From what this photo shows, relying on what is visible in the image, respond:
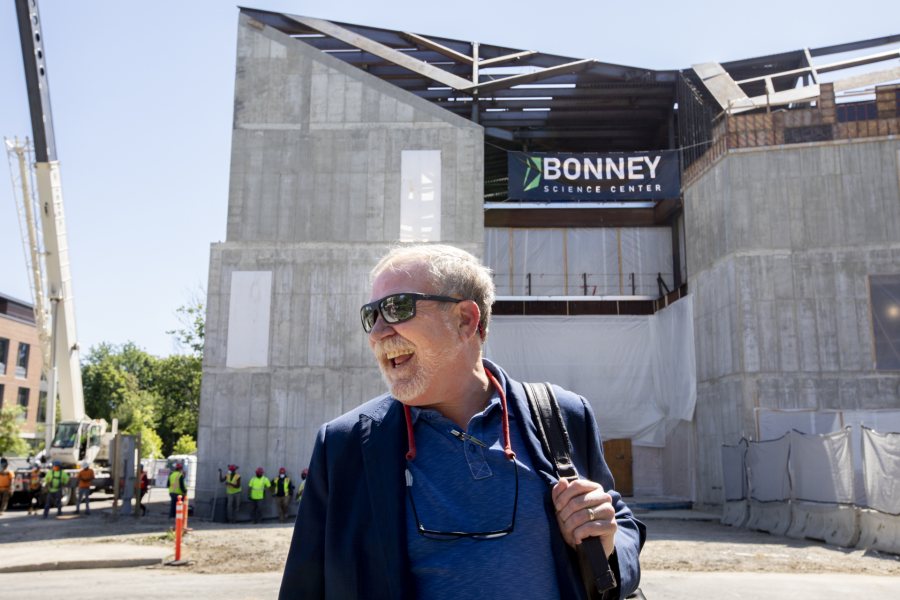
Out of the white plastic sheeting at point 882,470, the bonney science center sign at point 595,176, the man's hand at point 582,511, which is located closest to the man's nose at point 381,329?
the man's hand at point 582,511

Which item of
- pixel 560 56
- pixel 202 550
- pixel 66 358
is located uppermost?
pixel 560 56

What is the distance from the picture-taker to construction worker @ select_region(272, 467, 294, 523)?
23.8 meters

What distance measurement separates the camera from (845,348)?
79.1ft

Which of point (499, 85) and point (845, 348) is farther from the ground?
point (499, 85)

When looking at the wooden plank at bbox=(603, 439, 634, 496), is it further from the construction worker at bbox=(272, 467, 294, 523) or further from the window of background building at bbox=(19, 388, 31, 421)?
the window of background building at bbox=(19, 388, 31, 421)

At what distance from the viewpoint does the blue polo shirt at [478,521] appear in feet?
6.49

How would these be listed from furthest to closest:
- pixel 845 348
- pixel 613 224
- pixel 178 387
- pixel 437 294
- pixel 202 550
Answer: pixel 178 387 < pixel 613 224 < pixel 845 348 < pixel 202 550 < pixel 437 294

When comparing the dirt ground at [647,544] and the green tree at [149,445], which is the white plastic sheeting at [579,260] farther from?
the green tree at [149,445]

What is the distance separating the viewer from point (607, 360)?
31.8 metres

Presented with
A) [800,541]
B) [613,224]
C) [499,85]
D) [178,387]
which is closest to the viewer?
[800,541]

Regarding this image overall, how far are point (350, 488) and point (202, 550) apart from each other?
1546cm

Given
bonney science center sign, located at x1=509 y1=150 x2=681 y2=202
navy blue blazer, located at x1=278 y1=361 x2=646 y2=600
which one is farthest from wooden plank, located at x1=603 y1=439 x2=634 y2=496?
navy blue blazer, located at x1=278 y1=361 x2=646 y2=600

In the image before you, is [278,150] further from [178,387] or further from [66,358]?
[178,387]

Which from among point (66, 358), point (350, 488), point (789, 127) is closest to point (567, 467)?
point (350, 488)
